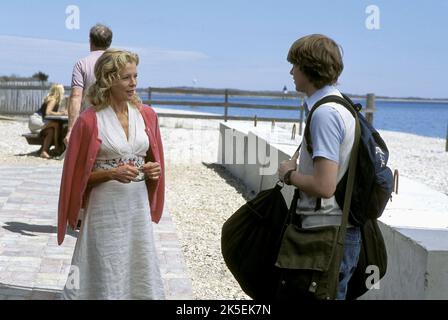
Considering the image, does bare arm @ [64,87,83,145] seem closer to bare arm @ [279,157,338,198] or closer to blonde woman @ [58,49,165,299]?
blonde woman @ [58,49,165,299]

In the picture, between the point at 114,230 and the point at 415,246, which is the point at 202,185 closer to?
the point at 114,230

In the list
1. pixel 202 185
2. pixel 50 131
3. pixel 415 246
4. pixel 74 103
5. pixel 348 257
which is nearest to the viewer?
pixel 348 257

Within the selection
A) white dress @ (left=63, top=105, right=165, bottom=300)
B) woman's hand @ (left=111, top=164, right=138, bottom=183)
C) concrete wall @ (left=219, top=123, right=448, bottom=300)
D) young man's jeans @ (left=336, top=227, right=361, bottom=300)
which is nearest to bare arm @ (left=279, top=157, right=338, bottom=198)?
young man's jeans @ (left=336, top=227, right=361, bottom=300)

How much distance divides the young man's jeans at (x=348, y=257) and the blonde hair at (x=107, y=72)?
1635 mm

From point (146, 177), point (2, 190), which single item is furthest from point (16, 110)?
point (146, 177)

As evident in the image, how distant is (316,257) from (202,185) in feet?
28.5

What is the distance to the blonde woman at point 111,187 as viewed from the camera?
13.4 ft

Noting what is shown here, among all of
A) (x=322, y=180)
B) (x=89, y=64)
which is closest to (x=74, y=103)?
(x=89, y=64)

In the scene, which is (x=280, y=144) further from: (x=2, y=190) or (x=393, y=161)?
(x=393, y=161)

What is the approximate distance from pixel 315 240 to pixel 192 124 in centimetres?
2594

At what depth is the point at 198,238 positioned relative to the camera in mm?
7523

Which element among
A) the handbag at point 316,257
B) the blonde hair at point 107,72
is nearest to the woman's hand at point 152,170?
the blonde hair at point 107,72

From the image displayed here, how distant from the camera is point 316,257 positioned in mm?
2973

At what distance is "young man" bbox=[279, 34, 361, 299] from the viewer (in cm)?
289
